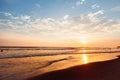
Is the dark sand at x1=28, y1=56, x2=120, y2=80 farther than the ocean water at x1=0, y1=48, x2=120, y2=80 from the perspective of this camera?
No

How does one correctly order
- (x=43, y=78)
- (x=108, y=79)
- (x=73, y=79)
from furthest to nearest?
(x=43, y=78) → (x=73, y=79) → (x=108, y=79)

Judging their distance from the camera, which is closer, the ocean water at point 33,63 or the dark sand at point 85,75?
the dark sand at point 85,75

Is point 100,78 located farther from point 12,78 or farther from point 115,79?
point 12,78

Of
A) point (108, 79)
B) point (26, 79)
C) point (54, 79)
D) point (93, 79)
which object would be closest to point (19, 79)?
point (26, 79)

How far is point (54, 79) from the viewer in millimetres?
10258

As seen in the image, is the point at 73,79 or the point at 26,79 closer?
the point at 73,79

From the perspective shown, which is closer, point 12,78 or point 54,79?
point 54,79

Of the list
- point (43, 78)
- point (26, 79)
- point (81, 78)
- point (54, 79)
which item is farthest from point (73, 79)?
point (26, 79)

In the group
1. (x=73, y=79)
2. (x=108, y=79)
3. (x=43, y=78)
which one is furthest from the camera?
(x=43, y=78)

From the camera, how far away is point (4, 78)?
11133mm

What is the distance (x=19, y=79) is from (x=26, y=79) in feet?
1.71

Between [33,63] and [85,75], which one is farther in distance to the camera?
[33,63]

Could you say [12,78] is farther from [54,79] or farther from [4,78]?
[54,79]

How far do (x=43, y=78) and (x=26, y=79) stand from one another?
1169 mm
